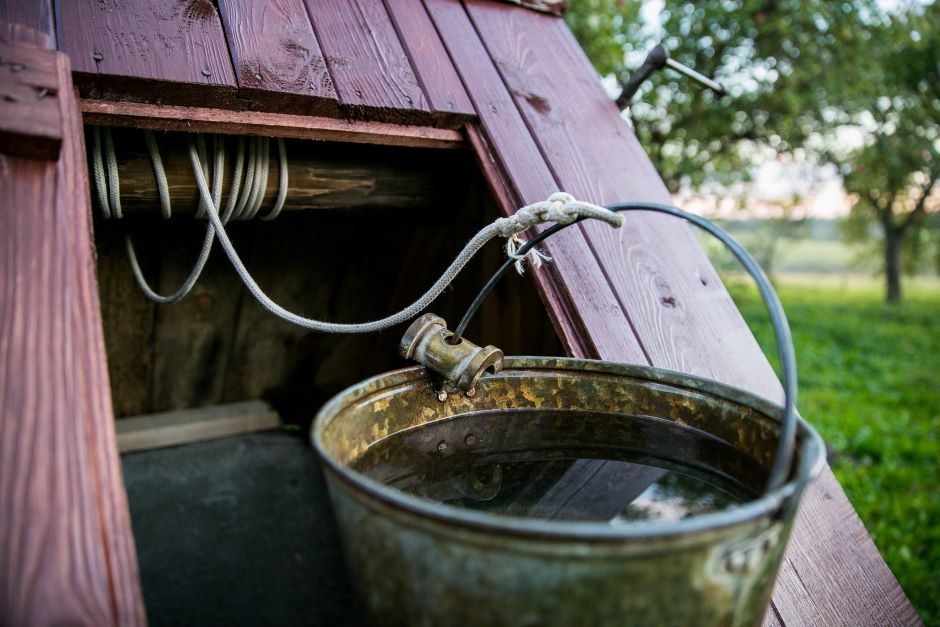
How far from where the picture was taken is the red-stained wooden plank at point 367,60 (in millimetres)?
1742

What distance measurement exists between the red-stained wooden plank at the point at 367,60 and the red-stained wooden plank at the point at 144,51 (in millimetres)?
289

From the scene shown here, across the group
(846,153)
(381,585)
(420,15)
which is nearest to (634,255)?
(420,15)

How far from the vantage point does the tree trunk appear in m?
12.2

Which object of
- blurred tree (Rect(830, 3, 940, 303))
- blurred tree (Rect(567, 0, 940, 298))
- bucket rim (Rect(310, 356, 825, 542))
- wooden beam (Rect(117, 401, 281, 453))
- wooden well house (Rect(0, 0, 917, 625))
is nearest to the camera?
bucket rim (Rect(310, 356, 825, 542))

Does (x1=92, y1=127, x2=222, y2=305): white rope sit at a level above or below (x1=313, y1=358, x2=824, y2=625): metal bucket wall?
above

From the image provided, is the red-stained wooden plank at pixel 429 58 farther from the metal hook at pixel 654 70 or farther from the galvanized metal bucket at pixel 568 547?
the galvanized metal bucket at pixel 568 547

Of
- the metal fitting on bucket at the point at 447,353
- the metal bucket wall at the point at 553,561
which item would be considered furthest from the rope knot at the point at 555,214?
the metal bucket wall at the point at 553,561

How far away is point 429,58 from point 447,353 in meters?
1.02

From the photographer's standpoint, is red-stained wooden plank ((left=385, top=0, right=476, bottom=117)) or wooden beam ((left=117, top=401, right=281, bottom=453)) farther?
wooden beam ((left=117, top=401, right=281, bottom=453))

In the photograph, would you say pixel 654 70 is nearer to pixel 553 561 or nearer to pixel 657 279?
pixel 657 279

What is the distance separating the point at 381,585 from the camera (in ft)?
2.99

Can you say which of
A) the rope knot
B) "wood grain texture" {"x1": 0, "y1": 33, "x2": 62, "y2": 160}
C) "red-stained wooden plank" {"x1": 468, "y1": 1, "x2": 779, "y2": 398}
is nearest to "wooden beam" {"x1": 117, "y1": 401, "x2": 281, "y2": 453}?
"red-stained wooden plank" {"x1": 468, "y1": 1, "x2": 779, "y2": 398}

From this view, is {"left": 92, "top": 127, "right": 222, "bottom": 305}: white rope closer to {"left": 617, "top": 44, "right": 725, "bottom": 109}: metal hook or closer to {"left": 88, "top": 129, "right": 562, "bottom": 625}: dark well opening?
{"left": 88, "top": 129, "right": 562, "bottom": 625}: dark well opening

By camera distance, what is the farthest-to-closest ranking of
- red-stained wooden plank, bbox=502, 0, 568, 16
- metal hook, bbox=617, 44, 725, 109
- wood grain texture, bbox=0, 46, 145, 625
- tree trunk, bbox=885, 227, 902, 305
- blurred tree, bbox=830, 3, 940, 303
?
tree trunk, bbox=885, 227, 902, 305
blurred tree, bbox=830, 3, 940, 303
red-stained wooden plank, bbox=502, 0, 568, 16
metal hook, bbox=617, 44, 725, 109
wood grain texture, bbox=0, 46, 145, 625
